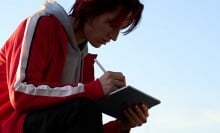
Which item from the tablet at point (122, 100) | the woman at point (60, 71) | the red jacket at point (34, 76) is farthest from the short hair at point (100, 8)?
the tablet at point (122, 100)

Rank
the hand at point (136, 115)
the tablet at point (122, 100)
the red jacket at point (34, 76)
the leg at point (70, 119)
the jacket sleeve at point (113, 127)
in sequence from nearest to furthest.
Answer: the leg at point (70, 119) < the red jacket at point (34, 76) < the tablet at point (122, 100) < the hand at point (136, 115) < the jacket sleeve at point (113, 127)

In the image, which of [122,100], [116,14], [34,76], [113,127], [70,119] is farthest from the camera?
[113,127]

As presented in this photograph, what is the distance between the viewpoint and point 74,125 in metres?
1.74

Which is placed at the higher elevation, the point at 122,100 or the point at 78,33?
the point at 78,33

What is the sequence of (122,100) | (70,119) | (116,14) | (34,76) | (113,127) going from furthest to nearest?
1. (113,127)
2. (116,14)
3. (122,100)
4. (34,76)
5. (70,119)

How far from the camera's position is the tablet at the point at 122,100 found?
78.7 inches

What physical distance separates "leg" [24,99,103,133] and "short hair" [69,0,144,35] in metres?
0.51

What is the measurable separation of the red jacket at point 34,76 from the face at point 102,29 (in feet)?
0.40

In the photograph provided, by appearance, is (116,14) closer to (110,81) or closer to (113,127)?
(110,81)

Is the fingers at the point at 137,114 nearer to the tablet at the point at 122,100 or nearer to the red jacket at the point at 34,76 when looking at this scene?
the tablet at the point at 122,100

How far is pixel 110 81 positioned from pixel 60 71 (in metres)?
0.26

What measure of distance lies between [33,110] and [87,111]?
0.21 m

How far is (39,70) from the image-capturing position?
196 cm

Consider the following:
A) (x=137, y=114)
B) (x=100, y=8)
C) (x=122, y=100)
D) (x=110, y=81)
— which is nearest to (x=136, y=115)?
(x=137, y=114)
